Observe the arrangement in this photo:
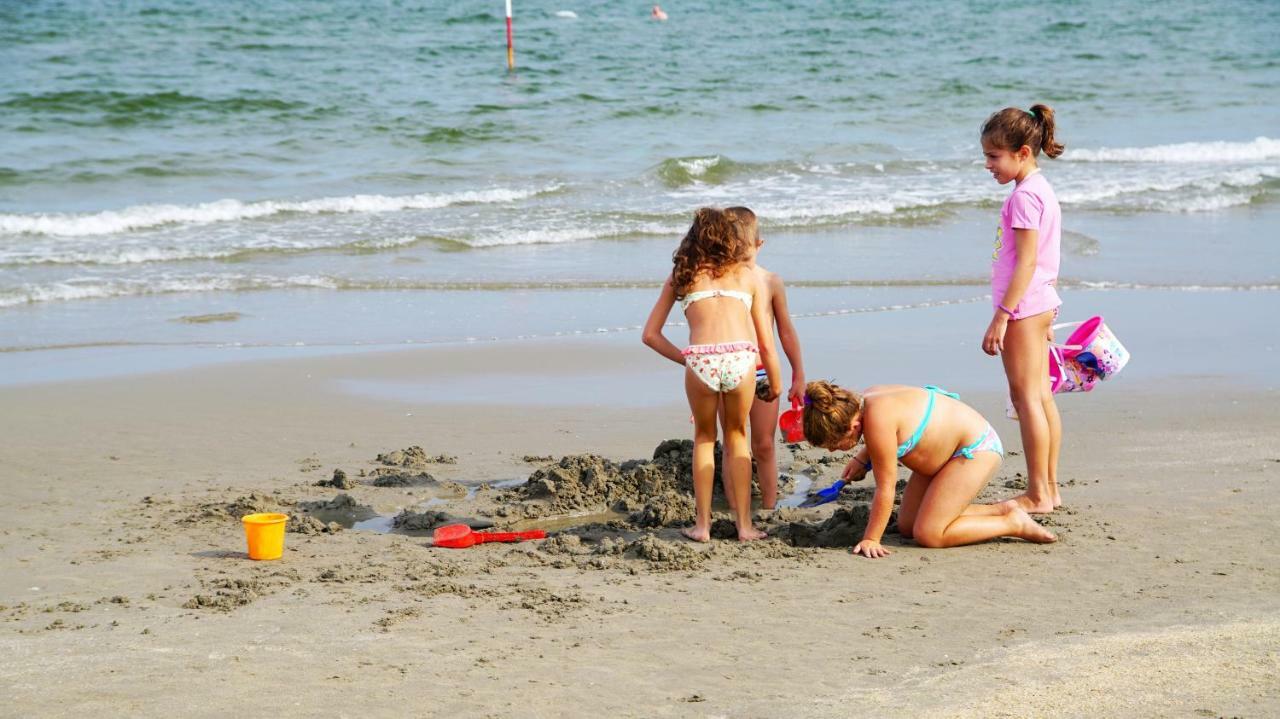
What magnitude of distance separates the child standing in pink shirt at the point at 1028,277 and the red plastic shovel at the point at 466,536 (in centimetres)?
195

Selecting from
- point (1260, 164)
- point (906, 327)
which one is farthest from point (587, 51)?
point (906, 327)

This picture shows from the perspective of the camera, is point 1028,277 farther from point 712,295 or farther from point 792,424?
point 712,295

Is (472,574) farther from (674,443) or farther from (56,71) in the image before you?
(56,71)

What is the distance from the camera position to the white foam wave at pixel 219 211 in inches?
526

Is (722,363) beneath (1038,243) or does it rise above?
beneath

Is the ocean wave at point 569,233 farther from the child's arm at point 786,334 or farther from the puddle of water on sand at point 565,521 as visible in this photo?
the child's arm at point 786,334

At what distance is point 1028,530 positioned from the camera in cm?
506

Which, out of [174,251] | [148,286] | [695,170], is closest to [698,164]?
[695,170]

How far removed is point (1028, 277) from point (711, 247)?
1.24 metres

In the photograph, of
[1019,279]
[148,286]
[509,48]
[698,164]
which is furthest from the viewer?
[509,48]

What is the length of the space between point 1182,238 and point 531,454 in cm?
855

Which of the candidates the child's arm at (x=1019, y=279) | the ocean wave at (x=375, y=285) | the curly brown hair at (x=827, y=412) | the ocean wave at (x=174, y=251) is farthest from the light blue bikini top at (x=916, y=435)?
the ocean wave at (x=174, y=251)

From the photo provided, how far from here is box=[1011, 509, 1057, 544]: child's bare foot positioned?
16.6ft

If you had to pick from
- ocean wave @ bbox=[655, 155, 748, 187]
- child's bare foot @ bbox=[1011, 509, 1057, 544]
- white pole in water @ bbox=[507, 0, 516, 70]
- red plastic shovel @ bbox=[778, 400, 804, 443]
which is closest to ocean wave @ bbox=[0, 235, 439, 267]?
ocean wave @ bbox=[655, 155, 748, 187]
